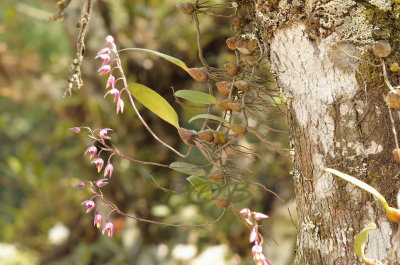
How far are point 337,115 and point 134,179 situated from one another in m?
1.38

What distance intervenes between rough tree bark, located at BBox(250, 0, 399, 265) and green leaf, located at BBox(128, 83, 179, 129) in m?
0.17

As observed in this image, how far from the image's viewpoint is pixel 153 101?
0.63 meters

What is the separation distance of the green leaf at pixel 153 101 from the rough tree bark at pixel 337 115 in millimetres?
169

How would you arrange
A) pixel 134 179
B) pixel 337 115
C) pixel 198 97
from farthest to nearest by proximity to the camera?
pixel 134 179 < pixel 198 97 < pixel 337 115

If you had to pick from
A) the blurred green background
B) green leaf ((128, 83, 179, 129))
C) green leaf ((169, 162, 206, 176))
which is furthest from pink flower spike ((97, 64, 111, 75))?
the blurred green background

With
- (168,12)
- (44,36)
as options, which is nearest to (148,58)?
(168,12)

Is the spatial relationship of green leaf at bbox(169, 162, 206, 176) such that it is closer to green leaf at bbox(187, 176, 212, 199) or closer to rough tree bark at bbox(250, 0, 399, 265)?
green leaf at bbox(187, 176, 212, 199)

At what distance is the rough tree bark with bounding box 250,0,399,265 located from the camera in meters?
0.50

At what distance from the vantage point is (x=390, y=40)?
0.50m

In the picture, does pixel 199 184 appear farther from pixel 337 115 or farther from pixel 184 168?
pixel 337 115

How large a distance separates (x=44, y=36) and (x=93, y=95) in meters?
0.98

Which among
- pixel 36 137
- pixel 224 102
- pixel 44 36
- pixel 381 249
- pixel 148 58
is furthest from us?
pixel 36 137

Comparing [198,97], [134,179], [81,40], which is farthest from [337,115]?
[134,179]

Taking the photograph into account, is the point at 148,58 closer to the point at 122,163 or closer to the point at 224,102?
the point at 122,163
